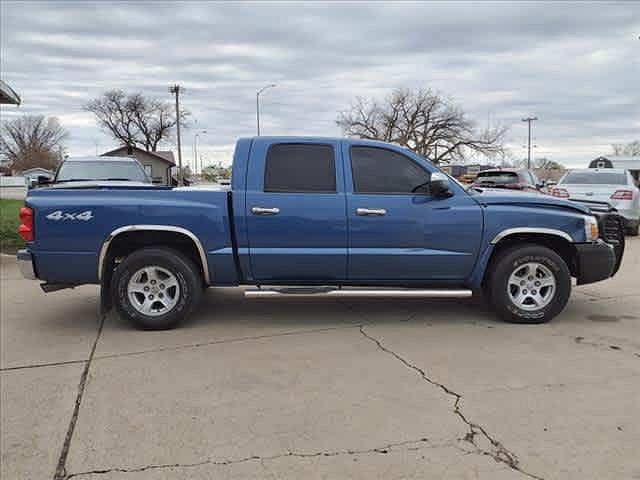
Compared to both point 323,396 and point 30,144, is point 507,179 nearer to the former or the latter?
point 323,396

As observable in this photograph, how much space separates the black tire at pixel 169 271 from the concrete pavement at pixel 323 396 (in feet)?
0.48

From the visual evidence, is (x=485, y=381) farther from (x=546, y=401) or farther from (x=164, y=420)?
(x=164, y=420)

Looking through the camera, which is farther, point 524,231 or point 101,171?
point 101,171

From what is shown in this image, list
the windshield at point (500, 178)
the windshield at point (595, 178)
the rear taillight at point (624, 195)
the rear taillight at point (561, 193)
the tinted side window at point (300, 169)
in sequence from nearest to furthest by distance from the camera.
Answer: the tinted side window at point (300, 169)
the rear taillight at point (624, 195)
the rear taillight at point (561, 193)
the windshield at point (595, 178)
the windshield at point (500, 178)

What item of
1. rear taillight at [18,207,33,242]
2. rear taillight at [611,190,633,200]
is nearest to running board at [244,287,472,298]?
rear taillight at [18,207,33,242]

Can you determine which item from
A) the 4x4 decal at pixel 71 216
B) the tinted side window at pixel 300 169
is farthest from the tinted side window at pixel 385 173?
the 4x4 decal at pixel 71 216

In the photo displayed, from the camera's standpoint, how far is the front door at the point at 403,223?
5.41 metres

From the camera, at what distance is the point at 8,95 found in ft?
54.0

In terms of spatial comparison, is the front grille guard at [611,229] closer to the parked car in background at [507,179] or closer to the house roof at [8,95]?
the parked car in background at [507,179]

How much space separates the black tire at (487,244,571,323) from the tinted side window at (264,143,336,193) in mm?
1882

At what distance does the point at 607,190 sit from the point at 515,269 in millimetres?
9225

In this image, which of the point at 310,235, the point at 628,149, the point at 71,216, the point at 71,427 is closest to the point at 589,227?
the point at 310,235

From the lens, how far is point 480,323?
5.68m

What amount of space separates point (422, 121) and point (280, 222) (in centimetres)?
5153
